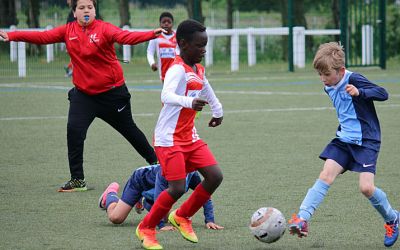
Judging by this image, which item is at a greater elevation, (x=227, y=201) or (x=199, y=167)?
(x=199, y=167)

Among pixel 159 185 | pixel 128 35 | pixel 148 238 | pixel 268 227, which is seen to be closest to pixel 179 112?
pixel 159 185

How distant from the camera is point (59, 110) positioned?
19078mm

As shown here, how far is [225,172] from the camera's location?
1112cm

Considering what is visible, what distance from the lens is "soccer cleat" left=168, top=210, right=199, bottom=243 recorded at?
7.30m

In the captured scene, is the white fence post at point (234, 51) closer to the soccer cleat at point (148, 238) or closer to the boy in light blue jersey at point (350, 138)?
the boy in light blue jersey at point (350, 138)

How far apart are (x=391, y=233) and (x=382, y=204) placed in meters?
Result: 0.22

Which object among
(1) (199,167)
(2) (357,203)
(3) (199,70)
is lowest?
(2) (357,203)

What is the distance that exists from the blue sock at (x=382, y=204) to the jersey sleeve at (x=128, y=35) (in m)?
2.93

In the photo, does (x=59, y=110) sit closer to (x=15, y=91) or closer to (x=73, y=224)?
(x=15, y=91)

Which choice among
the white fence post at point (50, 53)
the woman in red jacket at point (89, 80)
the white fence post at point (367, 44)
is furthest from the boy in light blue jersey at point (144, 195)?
the white fence post at point (367, 44)

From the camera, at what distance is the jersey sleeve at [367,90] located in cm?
713

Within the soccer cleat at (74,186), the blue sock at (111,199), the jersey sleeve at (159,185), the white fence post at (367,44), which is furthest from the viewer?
the white fence post at (367,44)

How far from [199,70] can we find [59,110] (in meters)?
12.1

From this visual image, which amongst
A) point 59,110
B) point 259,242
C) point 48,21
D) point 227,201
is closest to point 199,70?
point 259,242
